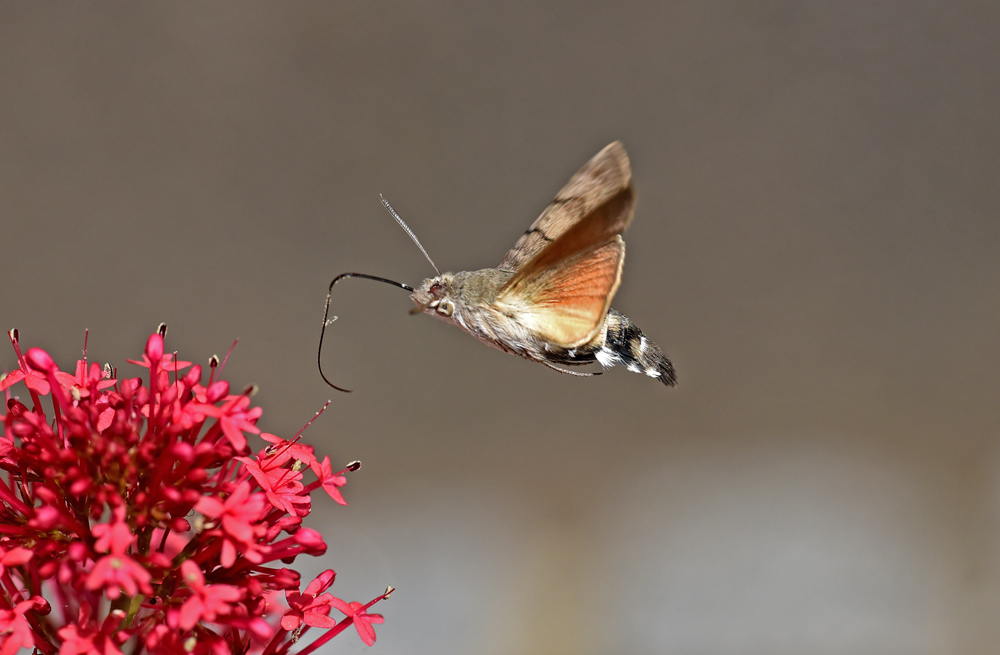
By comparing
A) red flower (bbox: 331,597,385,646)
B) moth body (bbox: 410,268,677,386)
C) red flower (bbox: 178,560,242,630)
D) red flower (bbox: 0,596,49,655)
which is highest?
moth body (bbox: 410,268,677,386)

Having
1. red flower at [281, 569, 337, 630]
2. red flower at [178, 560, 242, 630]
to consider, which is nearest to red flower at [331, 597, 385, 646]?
red flower at [281, 569, 337, 630]

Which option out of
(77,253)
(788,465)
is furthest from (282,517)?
(77,253)

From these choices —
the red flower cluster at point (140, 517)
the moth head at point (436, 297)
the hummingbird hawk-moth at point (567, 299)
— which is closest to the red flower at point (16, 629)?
the red flower cluster at point (140, 517)

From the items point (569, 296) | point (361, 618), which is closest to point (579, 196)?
point (569, 296)

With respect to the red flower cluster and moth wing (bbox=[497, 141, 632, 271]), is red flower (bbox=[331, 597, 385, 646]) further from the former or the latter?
moth wing (bbox=[497, 141, 632, 271])

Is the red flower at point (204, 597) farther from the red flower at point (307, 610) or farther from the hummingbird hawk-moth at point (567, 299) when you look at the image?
the hummingbird hawk-moth at point (567, 299)

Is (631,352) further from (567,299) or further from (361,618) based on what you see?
(361,618)

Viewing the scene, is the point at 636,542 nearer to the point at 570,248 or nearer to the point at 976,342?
the point at 976,342

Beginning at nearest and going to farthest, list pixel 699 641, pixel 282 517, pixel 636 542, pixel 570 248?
1. pixel 282 517
2. pixel 570 248
3. pixel 699 641
4. pixel 636 542
